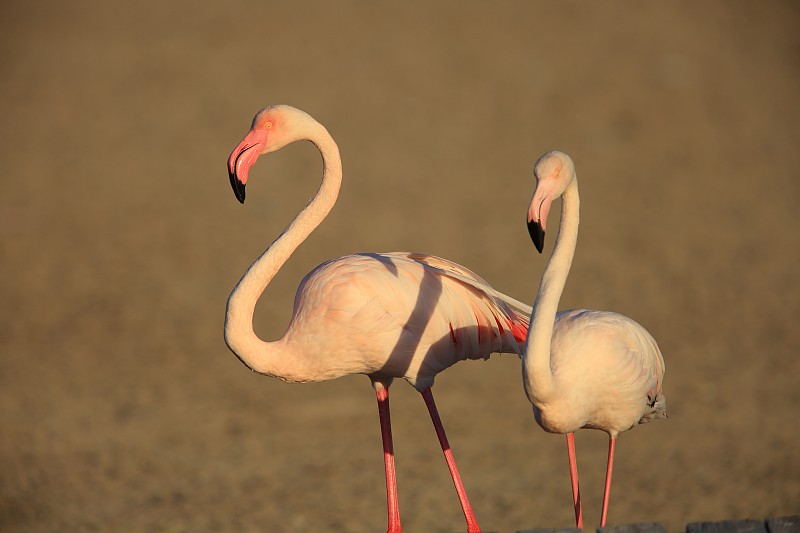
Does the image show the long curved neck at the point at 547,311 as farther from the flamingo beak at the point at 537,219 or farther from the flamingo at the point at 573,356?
the flamingo beak at the point at 537,219

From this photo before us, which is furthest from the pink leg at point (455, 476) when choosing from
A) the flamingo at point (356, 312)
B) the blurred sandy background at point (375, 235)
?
the blurred sandy background at point (375, 235)

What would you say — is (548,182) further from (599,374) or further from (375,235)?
(375,235)

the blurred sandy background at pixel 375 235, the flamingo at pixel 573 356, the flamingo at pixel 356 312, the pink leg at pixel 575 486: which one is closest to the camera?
the flamingo at pixel 573 356

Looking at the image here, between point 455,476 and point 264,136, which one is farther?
point 455,476

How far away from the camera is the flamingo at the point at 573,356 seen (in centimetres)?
416

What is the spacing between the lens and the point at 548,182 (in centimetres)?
412

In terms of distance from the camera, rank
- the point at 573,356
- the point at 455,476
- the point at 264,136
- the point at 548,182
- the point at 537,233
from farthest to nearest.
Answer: the point at 455,476 < the point at 264,136 < the point at 573,356 < the point at 548,182 < the point at 537,233

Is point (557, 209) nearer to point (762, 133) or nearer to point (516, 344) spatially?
point (762, 133)

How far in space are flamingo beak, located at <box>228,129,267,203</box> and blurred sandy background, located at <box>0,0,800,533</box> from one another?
3.51 meters

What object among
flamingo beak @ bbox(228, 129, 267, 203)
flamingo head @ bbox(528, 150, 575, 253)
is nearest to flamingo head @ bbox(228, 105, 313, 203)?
flamingo beak @ bbox(228, 129, 267, 203)

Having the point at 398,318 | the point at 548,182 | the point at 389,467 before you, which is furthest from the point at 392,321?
the point at 548,182

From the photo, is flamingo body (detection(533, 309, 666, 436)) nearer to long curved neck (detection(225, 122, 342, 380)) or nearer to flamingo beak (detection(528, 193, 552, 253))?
flamingo beak (detection(528, 193, 552, 253))

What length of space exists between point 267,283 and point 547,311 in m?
1.32

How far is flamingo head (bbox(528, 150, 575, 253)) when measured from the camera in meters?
3.99
